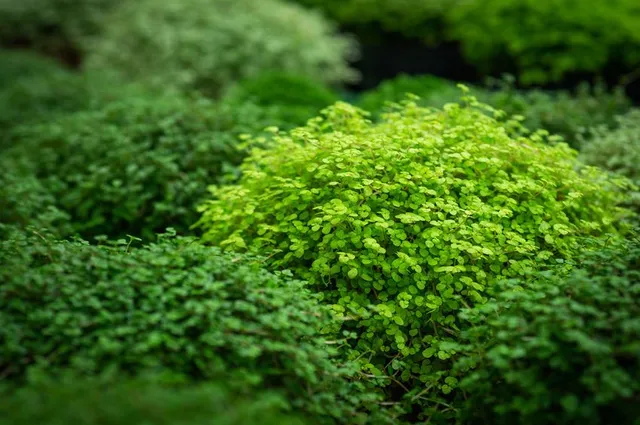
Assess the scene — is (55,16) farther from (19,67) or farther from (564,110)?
(564,110)

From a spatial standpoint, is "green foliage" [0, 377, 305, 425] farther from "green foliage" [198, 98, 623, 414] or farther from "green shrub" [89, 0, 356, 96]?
"green shrub" [89, 0, 356, 96]

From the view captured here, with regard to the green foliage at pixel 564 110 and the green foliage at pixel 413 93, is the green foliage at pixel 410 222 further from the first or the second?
the green foliage at pixel 413 93

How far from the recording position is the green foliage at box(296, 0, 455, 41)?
10289mm

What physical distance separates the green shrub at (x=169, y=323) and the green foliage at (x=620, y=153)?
2.33m

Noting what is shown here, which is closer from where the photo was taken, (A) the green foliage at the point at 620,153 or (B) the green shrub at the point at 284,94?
(A) the green foliage at the point at 620,153

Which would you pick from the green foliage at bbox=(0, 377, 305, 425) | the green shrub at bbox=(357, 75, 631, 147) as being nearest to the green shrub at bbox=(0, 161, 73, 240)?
the green foliage at bbox=(0, 377, 305, 425)

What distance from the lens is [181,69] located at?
814 centimetres

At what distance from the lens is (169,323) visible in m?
2.23

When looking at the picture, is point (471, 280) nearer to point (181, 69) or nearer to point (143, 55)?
point (181, 69)

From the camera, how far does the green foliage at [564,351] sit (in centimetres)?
202

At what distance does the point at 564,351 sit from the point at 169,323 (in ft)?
4.44

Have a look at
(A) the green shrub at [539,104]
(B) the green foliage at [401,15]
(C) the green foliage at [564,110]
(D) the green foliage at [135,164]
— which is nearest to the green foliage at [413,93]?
(A) the green shrub at [539,104]

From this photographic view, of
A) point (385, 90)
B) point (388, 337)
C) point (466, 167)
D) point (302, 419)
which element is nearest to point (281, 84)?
point (385, 90)

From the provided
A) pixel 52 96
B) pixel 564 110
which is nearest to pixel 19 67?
pixel 52 96
